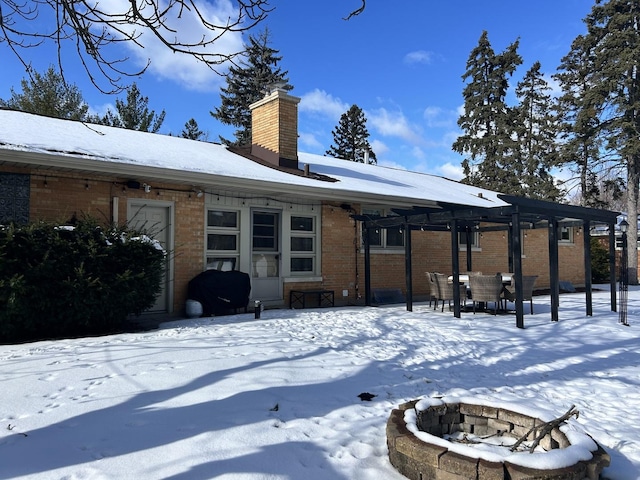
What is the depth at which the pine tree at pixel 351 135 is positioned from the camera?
144ft

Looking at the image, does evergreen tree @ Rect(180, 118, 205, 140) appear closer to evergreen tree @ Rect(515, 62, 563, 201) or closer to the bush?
evergreen tree @ Rect(515, 62, 563, 201)

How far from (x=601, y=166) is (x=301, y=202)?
2168 centimetres

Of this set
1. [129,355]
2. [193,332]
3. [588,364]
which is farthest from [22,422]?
[588,364]

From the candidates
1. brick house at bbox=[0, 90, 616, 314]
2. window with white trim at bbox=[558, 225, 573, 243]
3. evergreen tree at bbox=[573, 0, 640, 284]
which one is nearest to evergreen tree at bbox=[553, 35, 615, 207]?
evergreen tree at bbox=[573, 0, 640, 284]

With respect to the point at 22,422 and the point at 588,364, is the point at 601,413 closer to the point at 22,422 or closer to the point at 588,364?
the point at 588,364

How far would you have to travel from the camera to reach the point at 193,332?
7.12 metres

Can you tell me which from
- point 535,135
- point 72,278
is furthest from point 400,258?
point 535,135

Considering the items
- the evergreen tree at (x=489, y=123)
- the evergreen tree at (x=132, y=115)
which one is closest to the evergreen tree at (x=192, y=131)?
the evergreen tree at (x=132, y=115)

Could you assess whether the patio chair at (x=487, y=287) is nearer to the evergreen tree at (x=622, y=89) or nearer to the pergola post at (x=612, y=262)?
the pergola post at (x=612, y=262)

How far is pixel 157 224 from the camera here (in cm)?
938

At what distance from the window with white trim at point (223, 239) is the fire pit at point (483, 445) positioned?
7153mm

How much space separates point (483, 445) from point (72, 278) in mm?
6002

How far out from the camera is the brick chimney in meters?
12.2

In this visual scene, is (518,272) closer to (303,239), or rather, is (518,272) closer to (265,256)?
(303,239)
